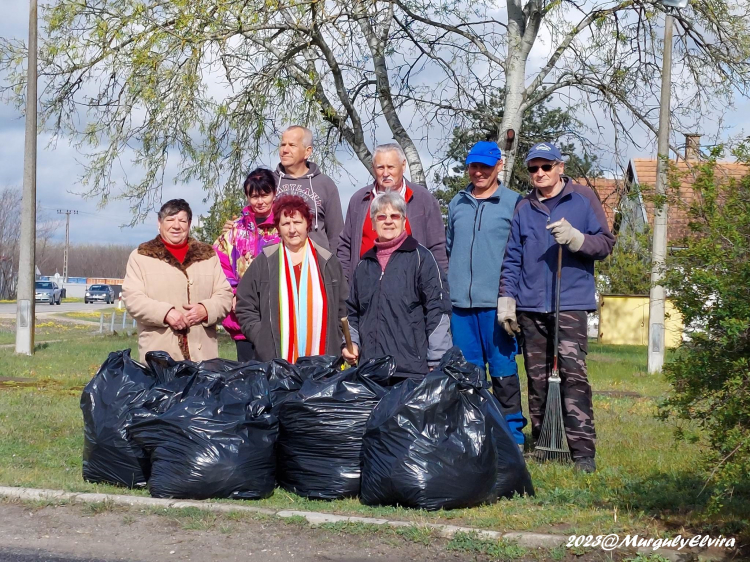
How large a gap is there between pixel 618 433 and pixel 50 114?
9.91 metres

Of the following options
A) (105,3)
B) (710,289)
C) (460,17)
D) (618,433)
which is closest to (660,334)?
(460,17)

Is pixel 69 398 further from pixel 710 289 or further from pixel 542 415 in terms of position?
pixel 710 289

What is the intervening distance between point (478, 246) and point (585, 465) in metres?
1.51

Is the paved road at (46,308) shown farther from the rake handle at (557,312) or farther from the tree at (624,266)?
the rake handle at (557,312)

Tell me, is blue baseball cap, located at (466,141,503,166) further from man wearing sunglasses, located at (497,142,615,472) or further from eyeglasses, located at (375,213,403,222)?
eyeglasses, located at (375,213,403,222)

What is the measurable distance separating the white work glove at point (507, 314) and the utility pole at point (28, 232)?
12.5 m

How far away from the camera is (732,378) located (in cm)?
353

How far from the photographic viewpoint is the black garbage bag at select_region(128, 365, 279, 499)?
470 centimetres

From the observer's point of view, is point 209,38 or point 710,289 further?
point 209,38

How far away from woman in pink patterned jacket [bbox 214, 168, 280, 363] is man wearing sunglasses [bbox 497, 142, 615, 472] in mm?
1581

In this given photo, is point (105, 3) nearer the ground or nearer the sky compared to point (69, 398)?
nearer the sky

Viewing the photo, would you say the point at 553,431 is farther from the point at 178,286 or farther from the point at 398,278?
the point at 178,286

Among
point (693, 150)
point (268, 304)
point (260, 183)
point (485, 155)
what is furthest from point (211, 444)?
point (693, 150)

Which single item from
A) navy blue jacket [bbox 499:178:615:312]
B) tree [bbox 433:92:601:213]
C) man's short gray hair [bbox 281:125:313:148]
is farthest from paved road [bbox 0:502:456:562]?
tree [bbox 433:92:601:213]
